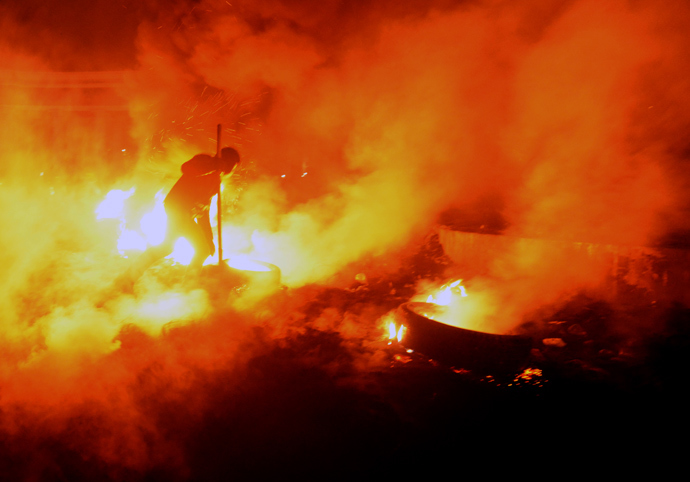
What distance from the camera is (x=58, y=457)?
2.42 meters

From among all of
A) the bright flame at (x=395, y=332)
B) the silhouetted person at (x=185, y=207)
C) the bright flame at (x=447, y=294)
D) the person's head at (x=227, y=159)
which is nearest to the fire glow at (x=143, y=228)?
the silhouetted person at (x=185, y=207)

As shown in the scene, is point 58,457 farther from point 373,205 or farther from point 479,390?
point 373,205

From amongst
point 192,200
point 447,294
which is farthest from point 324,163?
point 447,294

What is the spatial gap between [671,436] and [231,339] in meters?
3.22

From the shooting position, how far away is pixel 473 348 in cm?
319

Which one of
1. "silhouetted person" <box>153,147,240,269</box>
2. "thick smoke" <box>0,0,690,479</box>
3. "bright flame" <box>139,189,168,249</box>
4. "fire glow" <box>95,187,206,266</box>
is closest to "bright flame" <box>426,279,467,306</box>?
"thick smoke" <box>0,0,690,479</box>

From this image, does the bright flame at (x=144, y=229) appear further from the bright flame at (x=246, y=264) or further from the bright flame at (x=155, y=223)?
the bright flame at (x=246, y=264)

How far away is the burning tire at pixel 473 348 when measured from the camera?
3.16 metres

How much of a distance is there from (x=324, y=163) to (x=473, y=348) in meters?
5.16

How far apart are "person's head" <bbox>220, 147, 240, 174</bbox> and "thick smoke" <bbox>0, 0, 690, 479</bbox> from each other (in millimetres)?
1387

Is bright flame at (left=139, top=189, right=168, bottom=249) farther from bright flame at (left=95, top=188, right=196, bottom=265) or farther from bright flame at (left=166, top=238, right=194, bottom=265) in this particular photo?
bright flame at (left=166, top=238, right=194, bottom=265)

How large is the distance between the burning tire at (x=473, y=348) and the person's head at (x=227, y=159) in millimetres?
2787

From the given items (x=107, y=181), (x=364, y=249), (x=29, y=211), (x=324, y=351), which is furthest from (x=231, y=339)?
(x=107, y=181)

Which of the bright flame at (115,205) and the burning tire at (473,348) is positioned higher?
the bright flame at (115,205)
